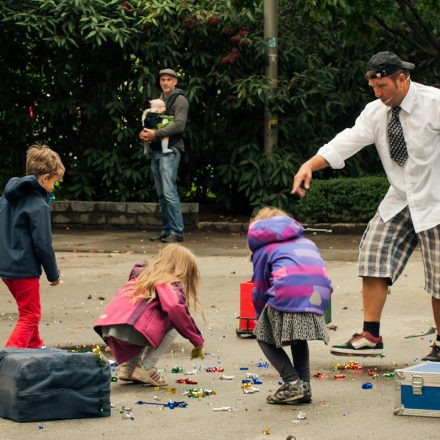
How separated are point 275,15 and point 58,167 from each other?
8.77 meters

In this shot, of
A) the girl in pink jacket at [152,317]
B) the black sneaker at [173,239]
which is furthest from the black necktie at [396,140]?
the black sneaker at [173,239]

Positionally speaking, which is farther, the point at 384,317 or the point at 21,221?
the point at 384,317

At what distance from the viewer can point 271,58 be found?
16578 mm

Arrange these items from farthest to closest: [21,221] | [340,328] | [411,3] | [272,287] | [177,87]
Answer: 1. [177,87]
2. [411,3]
3. [340,328]
4. [21,221]
5. [272,287]

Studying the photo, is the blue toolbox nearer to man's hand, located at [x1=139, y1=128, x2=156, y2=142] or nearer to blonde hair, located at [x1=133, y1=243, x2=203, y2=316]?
blonde hair, located at [x1=133, y1=243, x2=203, y2=316]

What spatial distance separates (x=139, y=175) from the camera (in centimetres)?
1692

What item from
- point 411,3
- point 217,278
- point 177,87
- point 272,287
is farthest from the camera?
point 177,87

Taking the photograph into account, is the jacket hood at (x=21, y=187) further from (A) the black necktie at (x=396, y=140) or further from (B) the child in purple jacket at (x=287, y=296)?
(A) the black necktie at (x=396, y=140)

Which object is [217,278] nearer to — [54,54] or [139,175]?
[139,175]

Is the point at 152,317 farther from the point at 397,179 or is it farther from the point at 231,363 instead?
the point at 397,179

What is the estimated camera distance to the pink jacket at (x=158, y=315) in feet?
23.8

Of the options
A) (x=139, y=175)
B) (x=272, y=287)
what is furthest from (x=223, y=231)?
(x=272, y=287)

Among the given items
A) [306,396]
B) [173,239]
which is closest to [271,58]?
[173,239]

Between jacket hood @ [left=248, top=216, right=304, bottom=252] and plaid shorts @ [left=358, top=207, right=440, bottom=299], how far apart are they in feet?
3.28
